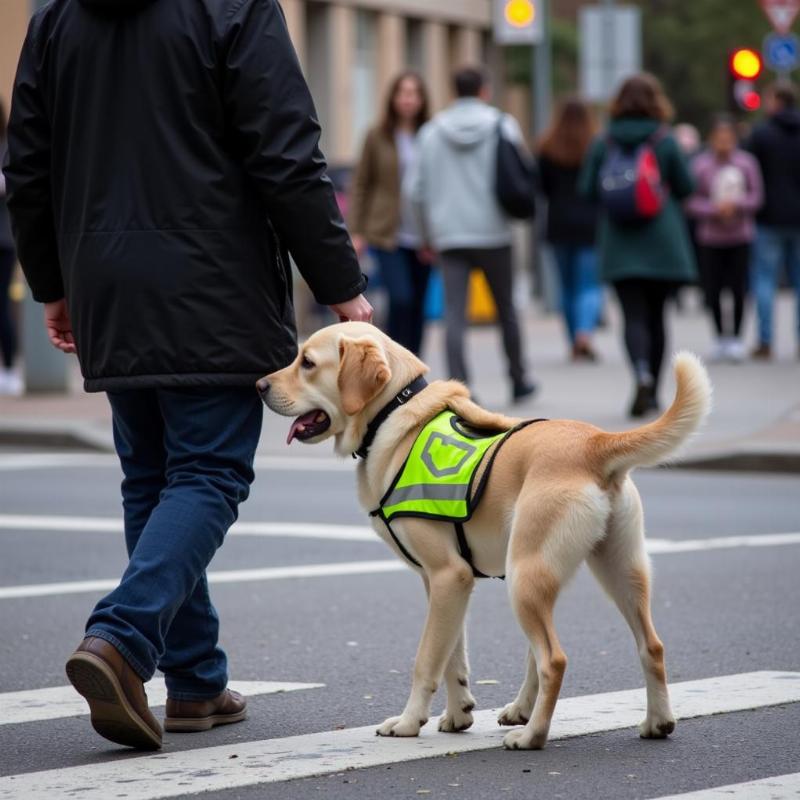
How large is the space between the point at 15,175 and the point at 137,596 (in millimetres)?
1225

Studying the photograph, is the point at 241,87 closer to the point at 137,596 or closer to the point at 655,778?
the point at 137,596

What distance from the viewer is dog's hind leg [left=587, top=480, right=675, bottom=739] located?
4.89 meters

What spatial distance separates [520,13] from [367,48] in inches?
477

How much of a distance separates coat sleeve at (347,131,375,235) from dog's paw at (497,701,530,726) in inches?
358

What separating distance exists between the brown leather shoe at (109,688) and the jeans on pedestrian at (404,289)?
9.25 metres

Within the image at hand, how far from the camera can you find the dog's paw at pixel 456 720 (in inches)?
202

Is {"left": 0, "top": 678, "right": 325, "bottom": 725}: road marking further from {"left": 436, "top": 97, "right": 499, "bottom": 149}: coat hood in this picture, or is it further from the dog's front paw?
{"left": 436, "top": 97, "right": 499, "bottom": 149}: coat hood

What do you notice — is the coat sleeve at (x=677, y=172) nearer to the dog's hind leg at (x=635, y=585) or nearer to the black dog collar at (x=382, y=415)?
the black dog collar at (x=382, y=415)

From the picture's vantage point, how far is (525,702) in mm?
5156

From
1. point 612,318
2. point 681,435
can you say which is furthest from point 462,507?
point 612,318

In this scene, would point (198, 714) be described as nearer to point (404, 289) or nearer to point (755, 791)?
point (755, 791)

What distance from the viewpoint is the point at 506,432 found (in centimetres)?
508

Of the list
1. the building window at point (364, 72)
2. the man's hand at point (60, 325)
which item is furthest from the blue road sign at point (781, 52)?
the man's hand at point (60, 325)

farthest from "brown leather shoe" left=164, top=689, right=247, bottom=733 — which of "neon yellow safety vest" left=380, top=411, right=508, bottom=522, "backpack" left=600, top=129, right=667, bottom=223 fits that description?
"backpack" left=600, top=129, right=667, bottom=223
